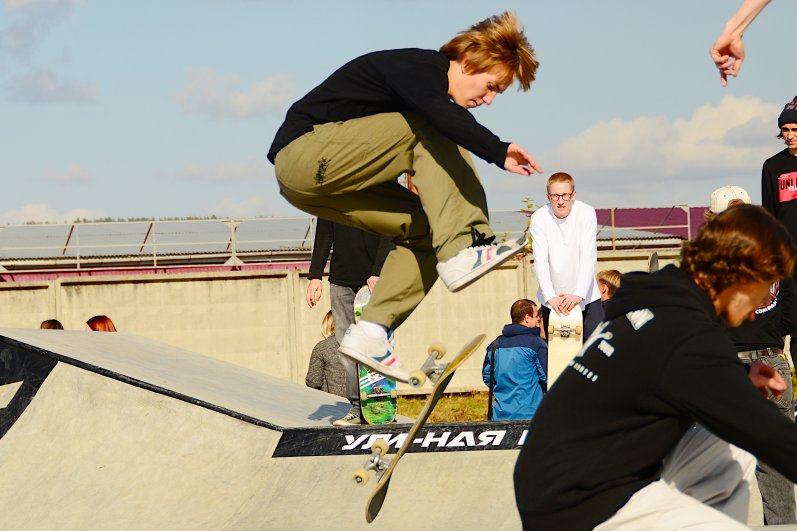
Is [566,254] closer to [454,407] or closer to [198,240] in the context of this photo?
[454,407]

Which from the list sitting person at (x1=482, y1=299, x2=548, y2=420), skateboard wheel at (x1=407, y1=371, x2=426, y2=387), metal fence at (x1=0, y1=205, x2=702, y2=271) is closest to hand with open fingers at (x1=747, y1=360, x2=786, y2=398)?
skateboard wheel at (x1=407, y1=371, x2=426, y2=387)

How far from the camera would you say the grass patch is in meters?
14.8

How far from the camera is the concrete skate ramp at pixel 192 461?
209 inches

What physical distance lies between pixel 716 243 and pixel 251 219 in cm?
2047

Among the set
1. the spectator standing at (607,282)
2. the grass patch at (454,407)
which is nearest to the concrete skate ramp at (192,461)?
the spectator standing at (607,282)

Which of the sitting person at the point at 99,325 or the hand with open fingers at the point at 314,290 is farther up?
the hand with open fingers at the point at 314,290

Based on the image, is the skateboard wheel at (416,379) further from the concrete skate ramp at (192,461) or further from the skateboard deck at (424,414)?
the concrete skate ramp at (192,461)

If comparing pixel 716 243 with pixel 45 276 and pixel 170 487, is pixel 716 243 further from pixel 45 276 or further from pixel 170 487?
pixel 45 276

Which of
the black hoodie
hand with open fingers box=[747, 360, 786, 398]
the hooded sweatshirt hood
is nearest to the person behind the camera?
the black hoodie

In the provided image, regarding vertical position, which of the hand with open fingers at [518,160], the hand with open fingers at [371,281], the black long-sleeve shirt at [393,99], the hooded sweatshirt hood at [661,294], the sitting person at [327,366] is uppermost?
the black long-sleeve shirt at [393,99]

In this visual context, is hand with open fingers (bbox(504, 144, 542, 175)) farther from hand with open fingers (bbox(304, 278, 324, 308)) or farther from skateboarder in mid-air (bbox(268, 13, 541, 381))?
hand with open fingers (bbox(304, 278, 324, 308))

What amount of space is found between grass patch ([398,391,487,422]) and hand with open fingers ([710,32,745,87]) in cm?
1095

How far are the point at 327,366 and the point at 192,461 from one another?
3.55 m

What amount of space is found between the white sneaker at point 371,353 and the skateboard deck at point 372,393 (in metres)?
2.47
